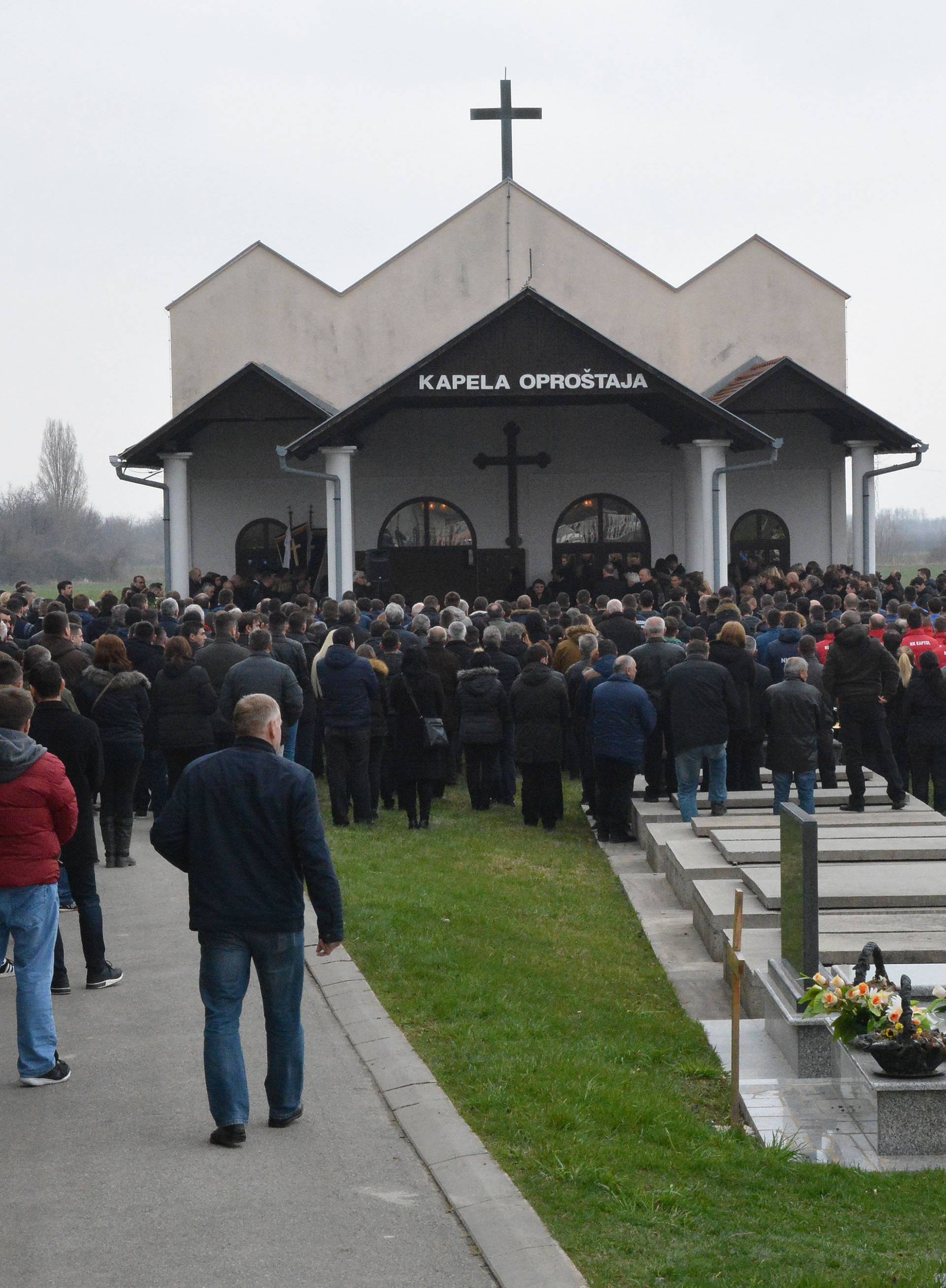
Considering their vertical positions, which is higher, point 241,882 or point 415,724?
point 415,724

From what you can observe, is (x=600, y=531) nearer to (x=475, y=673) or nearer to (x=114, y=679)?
(x=475, y=673)

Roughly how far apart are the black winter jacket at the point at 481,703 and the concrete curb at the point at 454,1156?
19.8 ft

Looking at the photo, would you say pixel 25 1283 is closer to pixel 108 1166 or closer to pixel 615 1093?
pixel 108 1166

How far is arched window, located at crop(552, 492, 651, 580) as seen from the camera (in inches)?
1198

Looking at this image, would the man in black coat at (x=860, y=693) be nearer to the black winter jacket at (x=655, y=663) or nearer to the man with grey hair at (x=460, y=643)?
the black winter jacket at (x=655, y=663)

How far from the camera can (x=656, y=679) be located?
14.4 meters

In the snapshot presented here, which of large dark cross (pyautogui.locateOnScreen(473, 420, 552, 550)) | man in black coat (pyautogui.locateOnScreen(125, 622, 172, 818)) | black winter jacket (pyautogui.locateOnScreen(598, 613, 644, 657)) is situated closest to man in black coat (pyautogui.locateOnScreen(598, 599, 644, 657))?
black winter jacket (pyautogui.locateOnScreen(598, 613, 644, 657))

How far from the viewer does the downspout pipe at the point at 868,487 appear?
2788cm

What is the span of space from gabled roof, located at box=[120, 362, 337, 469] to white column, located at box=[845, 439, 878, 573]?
933 centimetres

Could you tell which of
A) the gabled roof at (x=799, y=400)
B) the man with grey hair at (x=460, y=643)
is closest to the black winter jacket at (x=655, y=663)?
the man with grey hair at (x=460, y=643)

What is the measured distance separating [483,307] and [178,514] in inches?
344

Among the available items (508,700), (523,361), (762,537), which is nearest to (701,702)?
(508,700)

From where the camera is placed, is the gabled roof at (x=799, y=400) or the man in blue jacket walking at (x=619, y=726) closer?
the man in blue jacket walking at (x=619, y=726)

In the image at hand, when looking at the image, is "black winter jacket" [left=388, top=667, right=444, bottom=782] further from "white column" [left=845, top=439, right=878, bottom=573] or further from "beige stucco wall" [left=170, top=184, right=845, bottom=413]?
"beige stucco wall" [left=170, top=184, right=845, bottom=413]
